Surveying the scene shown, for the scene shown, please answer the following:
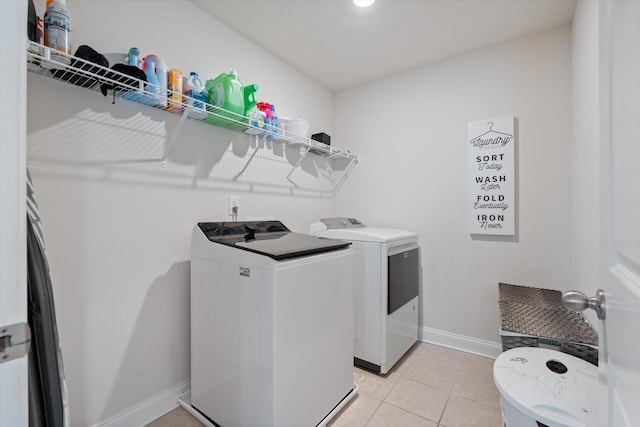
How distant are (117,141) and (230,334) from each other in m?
1.16

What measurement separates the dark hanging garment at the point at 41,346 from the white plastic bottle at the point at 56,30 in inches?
24.0

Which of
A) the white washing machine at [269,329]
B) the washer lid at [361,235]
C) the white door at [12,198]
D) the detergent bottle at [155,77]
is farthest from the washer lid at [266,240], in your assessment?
the white door at [12,198]

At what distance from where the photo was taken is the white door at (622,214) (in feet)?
1.60

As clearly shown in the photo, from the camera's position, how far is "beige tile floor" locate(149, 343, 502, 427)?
5.38 ft

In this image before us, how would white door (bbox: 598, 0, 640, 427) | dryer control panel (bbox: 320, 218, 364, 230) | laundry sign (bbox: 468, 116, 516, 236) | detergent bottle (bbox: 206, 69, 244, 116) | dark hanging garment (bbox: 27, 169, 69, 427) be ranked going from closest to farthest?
white door (bbox: 598, 0, 640, 427)
dark hanging garment (bbox: 27, 169, 69, 427)
detergent bottle (bbox: 206, 69, 244, 116)
laundry sign (bbox: 468, 116, 516, 236)
dryer control panel (bbox: 320, 218, 364, 230)

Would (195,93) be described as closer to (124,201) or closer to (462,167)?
(124,201)

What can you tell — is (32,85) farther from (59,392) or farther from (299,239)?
(299,239)

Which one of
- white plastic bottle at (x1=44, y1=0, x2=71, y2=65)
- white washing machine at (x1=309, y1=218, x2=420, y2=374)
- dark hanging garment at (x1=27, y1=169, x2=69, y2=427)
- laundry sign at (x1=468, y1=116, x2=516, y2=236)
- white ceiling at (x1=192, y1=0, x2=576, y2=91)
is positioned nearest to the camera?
dark hanging garment at (x1=27, y1=169, x2=69, y2=427)

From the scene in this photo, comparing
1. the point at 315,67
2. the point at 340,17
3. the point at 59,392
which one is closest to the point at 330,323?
the point at 59,392

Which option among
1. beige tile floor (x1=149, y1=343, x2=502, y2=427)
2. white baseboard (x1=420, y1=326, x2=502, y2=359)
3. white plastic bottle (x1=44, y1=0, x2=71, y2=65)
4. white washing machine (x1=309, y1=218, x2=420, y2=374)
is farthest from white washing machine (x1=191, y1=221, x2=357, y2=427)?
white baseboard (x1=420, y1=326, x2=502, y2=359)

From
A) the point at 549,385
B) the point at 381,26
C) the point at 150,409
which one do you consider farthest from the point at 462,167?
the point at 150,409

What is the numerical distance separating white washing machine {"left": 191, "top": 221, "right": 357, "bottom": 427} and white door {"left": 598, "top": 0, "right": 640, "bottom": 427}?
3.45 ft

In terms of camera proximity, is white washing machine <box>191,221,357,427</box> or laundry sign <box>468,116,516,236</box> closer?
white washing machine <box>191,221,357,427</box>

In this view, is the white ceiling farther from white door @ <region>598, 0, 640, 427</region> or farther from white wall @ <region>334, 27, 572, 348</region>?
white door @ <region>598, 0, 640, 427</region>
